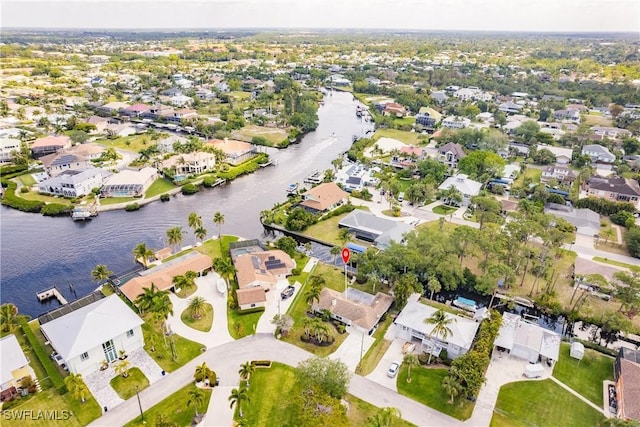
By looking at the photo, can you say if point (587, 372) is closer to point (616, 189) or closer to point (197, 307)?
point (197, 307)

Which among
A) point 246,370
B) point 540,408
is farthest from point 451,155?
point 246,370

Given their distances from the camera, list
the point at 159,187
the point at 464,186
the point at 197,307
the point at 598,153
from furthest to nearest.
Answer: the point at 598,153
the point at 159,187
the point at 464,186
the point at 197,307

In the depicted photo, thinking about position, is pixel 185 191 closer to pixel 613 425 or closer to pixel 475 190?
pixel 475 190

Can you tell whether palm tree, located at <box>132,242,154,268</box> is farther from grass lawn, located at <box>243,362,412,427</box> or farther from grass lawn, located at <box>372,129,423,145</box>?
grass lawn, located at <box>372,129,423,145</box>

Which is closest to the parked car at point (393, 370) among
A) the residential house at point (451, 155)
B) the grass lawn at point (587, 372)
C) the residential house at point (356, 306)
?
the residential house at point (356, 306)

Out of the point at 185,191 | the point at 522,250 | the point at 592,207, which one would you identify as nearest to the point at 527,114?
the point at 592,207

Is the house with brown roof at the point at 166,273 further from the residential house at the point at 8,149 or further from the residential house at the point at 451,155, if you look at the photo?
the residential house at the point at 8,149

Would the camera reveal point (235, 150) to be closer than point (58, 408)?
No

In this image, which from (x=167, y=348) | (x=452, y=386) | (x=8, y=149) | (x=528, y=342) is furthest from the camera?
(x=8, y=149)
